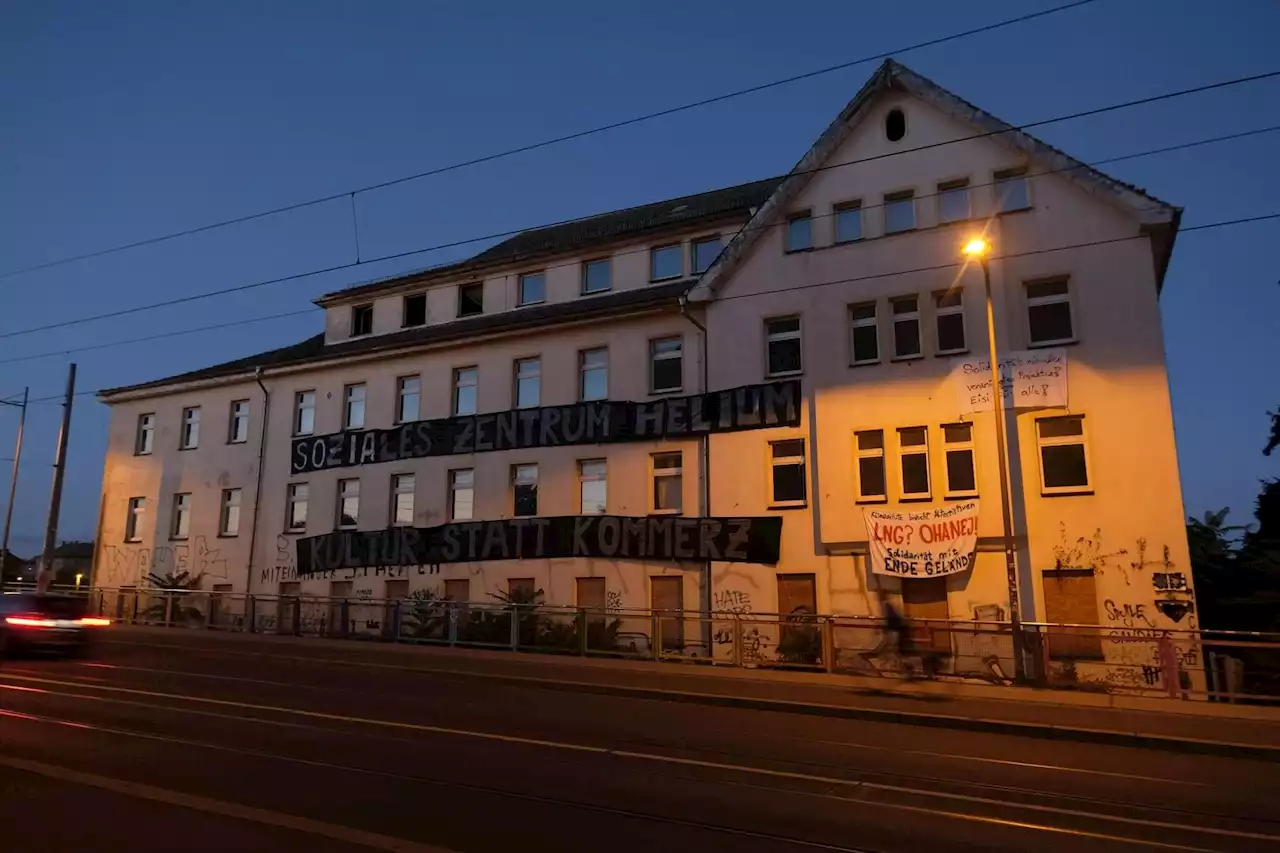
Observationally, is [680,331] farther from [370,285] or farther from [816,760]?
[816,760]

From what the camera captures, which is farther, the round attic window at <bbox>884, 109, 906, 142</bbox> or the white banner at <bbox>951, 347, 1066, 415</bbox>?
the round attic window at <bbox>884, 109, 906, 142</bbox>

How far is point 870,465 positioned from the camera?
69.8 feet

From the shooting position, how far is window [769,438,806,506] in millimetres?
21984

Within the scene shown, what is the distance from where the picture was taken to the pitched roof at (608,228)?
27234mm

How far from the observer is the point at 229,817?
21.9 feet

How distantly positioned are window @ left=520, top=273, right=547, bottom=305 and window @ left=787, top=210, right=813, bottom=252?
8.84 meters

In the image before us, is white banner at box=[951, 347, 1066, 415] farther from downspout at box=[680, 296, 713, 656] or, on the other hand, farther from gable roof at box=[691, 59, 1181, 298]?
downspout at box=[680, 296, 713, 656]

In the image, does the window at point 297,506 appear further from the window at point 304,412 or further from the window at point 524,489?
the window at point 524,489

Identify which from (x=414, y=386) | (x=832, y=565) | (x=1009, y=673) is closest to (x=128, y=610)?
(x=414, y=386)

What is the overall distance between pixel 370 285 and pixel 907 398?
19887 mm

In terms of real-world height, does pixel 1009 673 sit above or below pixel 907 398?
below

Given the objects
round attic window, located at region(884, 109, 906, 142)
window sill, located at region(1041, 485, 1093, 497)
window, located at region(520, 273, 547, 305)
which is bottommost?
window sill, located at region(1041, 485, 1093, 497)

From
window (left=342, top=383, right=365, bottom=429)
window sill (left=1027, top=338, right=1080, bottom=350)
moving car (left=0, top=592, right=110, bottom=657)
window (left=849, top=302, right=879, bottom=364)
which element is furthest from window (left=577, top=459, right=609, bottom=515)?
moving car (left=0, top=592, right=110, bottom=657)

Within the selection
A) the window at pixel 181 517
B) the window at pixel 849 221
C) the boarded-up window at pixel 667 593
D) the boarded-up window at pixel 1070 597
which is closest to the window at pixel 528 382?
the boarded-up window at pixel 667 593
